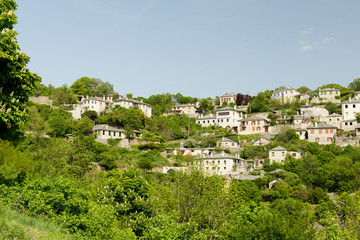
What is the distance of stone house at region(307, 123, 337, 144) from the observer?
72750mm

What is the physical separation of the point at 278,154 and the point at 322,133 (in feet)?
50.2

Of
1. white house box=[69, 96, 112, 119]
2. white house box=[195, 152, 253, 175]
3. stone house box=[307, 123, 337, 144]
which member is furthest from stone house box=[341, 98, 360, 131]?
white house box=[69, 96, 112, 119]

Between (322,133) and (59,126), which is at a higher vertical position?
(59,126)

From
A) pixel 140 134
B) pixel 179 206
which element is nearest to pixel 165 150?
pixel 140 134

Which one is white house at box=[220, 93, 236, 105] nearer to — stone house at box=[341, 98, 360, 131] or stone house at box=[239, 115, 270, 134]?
stone house at box=[239, 115, 270, 134]

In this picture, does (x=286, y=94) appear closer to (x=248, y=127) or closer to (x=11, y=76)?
(x=248, y=127)

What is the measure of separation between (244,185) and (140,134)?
35.1 m

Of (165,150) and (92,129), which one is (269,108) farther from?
(92,129)

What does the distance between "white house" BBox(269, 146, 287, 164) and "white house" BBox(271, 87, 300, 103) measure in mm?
43316

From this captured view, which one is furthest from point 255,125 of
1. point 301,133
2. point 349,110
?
point 349,110

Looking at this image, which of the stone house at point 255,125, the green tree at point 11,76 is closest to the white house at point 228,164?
the stone house at point 255,125

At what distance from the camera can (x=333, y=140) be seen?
7162 centimetres

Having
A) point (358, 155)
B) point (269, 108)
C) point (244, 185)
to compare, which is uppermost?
point (269, 108)

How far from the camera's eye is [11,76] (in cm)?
1717
